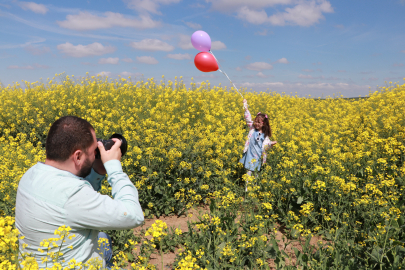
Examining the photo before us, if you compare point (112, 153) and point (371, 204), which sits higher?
point (112, 153)

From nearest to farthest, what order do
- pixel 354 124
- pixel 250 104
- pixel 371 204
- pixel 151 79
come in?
pixel 371 204 → pixel 354 124 → pixel 250 104 → pixel 151 79

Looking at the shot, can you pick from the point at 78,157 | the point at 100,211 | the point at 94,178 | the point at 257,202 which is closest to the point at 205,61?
the point at 257,202

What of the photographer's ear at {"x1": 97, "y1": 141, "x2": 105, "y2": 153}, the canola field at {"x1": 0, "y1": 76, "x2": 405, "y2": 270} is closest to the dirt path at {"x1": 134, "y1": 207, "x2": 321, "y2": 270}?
the canola field at {"x1": 0, "y1": 76, "x2": 405, "y2": 270}

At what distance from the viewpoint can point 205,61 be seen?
5.16m

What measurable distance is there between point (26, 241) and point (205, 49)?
4621 millimetres

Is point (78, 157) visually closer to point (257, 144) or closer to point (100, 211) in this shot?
point (100, 211)

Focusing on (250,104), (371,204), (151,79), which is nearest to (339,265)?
(371,204)

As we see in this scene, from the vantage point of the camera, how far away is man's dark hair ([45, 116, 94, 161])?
4.33ft

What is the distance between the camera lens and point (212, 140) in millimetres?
4832

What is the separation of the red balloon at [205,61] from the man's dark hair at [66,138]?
161 inches

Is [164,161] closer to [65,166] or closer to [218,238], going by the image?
[218,238]

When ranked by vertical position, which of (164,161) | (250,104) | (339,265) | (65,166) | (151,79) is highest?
(151,79)

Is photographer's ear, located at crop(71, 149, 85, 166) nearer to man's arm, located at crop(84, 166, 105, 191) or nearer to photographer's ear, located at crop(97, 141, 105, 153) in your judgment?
photographer's ear, located at crop(97, 141, 105, 153)

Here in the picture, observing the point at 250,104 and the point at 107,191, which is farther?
the point at 250,104
